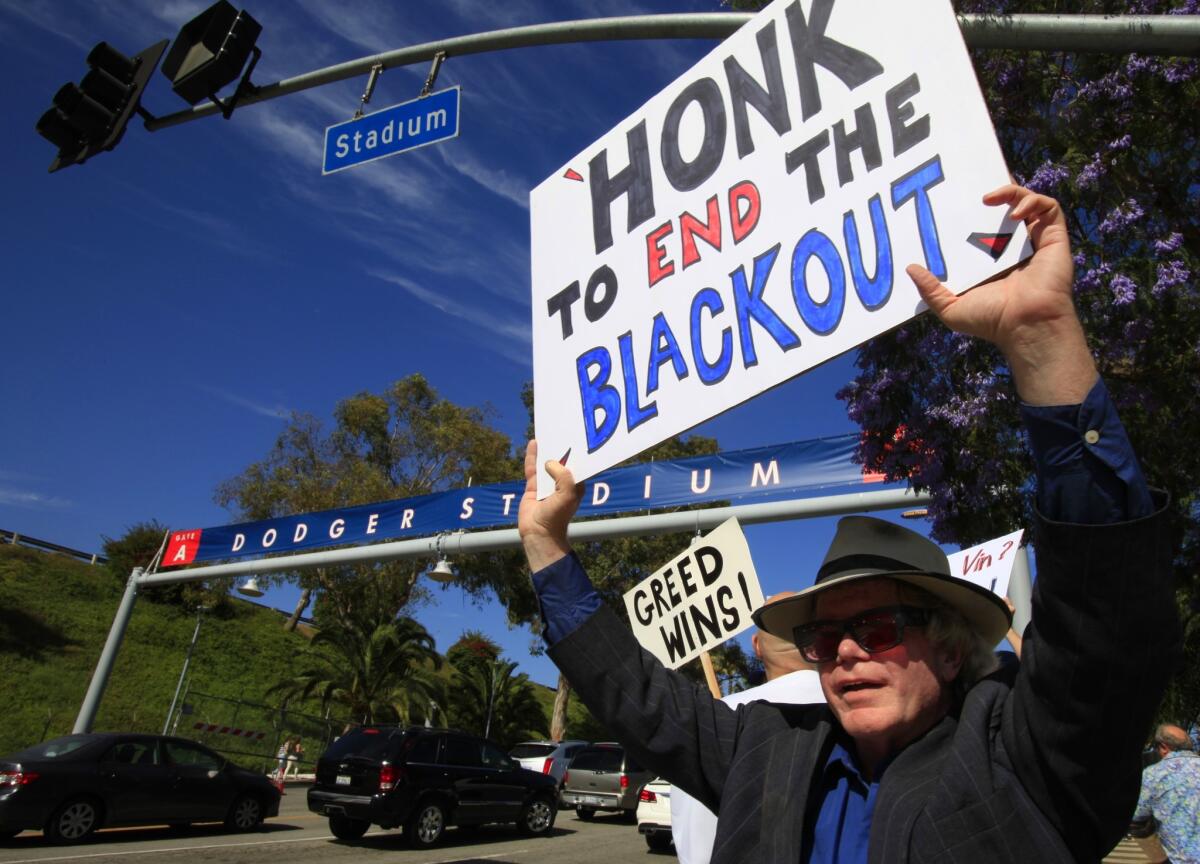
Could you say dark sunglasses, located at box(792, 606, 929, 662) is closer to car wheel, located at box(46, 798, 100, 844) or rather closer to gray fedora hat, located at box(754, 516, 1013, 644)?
gray fedora hat, located at box(754, 516, 1013, 644)

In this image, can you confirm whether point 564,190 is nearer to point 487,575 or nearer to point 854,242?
point 854,242

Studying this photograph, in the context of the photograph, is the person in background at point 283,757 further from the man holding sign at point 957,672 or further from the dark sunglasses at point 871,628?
the dark sunglasses at point 871,628

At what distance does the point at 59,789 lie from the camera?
438 inches

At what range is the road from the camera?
10461mm

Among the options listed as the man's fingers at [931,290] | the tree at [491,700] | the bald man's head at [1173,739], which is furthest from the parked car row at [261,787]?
the tree at [491,700]

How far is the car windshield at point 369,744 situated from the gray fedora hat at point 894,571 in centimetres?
1260

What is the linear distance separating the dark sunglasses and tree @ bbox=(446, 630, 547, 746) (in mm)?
35728

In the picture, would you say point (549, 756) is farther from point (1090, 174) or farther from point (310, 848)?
point (1090, 174)

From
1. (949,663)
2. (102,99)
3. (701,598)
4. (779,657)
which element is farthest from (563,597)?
(102,99)

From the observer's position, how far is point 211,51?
6.39 m

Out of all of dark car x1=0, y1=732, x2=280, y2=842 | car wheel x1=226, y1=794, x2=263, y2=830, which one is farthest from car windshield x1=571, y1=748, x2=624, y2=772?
car wheel x1=226, y1=794, x2=263, y2=830

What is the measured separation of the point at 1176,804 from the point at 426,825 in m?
10.8

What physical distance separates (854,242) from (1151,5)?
4628 millimetres

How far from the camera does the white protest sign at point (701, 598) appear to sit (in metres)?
5.01
